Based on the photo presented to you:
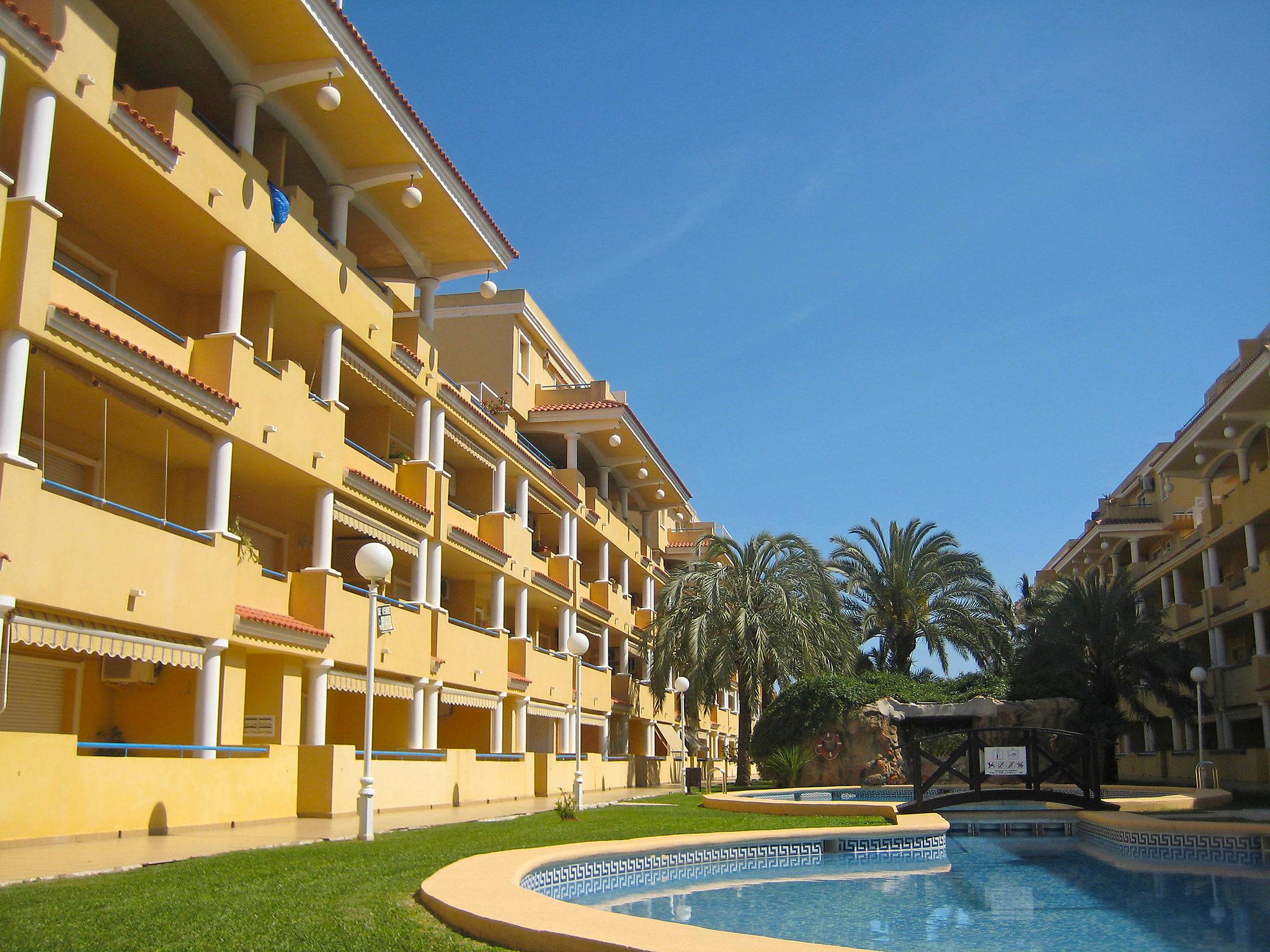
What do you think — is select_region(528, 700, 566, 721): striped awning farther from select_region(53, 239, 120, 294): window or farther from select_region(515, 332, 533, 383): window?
select_region(53, 239, 120, 294): window

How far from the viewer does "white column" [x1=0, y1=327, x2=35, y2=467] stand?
14000mm

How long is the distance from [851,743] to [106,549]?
25691mm

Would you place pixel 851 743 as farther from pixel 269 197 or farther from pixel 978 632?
pixel 269 197

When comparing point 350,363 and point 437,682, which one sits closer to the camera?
point 350,363

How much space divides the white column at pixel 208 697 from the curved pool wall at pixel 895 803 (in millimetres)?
9811

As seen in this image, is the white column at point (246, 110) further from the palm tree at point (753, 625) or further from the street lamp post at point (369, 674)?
the palm tree at point (753, 625)

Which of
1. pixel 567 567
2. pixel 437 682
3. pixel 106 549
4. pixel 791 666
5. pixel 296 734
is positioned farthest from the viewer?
pixel 567 567

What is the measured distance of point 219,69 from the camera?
2003 cm

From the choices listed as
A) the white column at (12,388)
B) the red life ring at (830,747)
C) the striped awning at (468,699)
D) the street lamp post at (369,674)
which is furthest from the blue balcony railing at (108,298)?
the red life ring at (830,747)

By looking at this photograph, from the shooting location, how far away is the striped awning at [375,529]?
23.2 m

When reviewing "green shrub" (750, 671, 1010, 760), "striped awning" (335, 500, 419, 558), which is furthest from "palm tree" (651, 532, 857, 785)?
"striped awning" (335, 500, 419, 558)

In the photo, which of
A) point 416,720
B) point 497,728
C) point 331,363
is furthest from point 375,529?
point 497,728

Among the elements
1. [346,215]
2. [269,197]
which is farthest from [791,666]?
[269,197]

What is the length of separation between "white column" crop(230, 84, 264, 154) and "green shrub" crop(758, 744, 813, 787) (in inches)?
767
